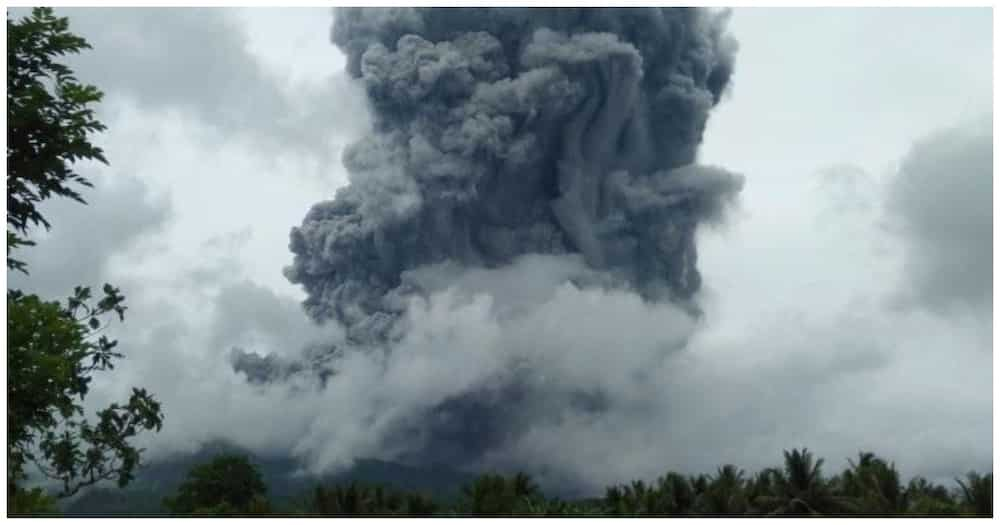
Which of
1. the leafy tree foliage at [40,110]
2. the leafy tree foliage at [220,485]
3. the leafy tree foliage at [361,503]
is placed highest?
the leafy tree foliage at [40,110]

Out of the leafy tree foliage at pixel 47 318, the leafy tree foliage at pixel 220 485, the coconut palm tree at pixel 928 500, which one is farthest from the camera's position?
the leafy tree foliage at pixel 220 485

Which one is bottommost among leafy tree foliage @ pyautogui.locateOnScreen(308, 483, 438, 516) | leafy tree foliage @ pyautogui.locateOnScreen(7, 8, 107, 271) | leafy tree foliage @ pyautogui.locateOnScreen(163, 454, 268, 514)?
leafy tree foliage @ pyautogui.locateOnScreen(163, 454, 268, 514)

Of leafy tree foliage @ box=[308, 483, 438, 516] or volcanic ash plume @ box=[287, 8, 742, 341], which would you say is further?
volcanic ash plume @ box=[287, 8, 742, 341]

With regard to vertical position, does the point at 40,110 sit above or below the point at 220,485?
above

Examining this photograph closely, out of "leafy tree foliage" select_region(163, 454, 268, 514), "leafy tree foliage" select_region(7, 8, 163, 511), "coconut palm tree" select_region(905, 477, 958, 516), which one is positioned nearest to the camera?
"leafy tree foliage" select_region(7, 8, 163, 511)

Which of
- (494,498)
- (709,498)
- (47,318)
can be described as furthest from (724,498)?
(47,318)

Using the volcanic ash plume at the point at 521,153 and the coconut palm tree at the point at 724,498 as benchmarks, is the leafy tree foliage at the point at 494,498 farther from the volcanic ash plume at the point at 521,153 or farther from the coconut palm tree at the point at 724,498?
the volcanic ash plume at the point at 521,153

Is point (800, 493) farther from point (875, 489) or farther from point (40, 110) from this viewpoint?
point (40, 110)

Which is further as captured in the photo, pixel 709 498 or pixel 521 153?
pixel 521 153

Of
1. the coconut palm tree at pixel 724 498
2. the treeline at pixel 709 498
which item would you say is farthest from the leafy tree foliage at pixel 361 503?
the coconut palm tree at pixel 724 498

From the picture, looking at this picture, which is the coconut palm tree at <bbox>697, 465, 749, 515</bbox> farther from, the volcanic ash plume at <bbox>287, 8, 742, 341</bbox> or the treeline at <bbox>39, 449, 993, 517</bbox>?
the volcanic ash plume at <bbox>287, 8, 742, 341</bbox>

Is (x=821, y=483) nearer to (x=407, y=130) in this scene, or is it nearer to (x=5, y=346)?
(x=5, y=346)

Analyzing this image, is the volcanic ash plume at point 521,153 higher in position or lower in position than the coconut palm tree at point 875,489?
higher

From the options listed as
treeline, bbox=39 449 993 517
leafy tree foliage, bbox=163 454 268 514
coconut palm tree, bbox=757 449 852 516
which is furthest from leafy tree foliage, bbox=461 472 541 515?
leafy tree foliage, bbox=163 454 268 514
